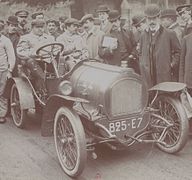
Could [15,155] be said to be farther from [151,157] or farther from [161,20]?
[161,20]

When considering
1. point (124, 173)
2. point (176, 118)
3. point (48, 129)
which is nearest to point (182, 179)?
point (124, 173)

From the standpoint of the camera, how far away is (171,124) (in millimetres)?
5074

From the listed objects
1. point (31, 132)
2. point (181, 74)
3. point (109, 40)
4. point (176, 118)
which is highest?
point (109, 40)

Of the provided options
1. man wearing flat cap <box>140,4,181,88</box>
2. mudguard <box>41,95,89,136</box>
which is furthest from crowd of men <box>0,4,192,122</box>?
mudguard <box>41,95,89,136</box>

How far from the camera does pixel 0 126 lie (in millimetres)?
7113

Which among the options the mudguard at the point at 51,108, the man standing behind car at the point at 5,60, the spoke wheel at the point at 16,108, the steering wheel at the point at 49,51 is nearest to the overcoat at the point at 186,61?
the steering wheel at the point at 49,51

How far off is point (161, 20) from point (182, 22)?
109cm

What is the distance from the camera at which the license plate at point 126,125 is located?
4.97 m

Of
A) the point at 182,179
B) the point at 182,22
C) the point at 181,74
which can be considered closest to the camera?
the point at 182,179

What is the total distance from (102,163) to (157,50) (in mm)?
2104

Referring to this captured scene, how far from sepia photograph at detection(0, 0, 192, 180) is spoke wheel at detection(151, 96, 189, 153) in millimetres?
13

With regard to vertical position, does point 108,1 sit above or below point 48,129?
above

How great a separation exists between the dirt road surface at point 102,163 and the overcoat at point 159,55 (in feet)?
3.66

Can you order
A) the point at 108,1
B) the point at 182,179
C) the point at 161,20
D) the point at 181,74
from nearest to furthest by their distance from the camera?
the point at 182,179 < the point at 181,74 < the point at 161,20 < the point at 108,1
